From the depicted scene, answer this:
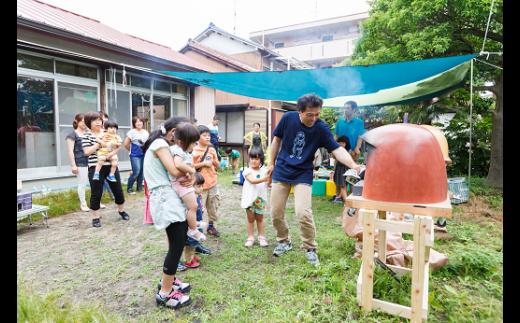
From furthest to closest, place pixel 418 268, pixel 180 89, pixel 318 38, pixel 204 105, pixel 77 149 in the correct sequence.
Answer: pixel 318 38, pixel 204 105, pixel 180 89, pixel 77 149, pixel 418 268

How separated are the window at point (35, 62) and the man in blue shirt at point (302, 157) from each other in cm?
564

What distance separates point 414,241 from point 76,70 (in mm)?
7428

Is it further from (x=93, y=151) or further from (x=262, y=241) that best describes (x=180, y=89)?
(x=262, y=241)

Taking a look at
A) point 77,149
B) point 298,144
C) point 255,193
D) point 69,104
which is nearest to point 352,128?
point 298,144

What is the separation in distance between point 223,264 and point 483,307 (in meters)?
Answer: 2.11

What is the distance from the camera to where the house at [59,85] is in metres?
5.90

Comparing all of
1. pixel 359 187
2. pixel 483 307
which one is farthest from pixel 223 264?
pixel 483 307

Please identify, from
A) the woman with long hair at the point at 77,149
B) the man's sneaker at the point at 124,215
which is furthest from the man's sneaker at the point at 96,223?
the woman with long hair at the point at 77,149

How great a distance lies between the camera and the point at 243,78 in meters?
5.17

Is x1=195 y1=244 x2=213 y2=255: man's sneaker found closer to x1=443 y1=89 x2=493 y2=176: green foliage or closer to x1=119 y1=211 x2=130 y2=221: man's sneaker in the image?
x1=119 y1=211 x2=130 y2=221: man's sneaker

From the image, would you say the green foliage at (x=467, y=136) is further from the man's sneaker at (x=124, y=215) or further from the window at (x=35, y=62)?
the window at (x=35, y=62)

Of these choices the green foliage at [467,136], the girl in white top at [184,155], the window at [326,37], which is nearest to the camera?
the girl in white top at [184,155]

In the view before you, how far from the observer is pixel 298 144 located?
302 centimetres

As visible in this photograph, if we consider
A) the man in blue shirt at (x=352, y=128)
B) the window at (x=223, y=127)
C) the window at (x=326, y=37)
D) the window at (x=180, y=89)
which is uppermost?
the window at (x=326, y=37)
